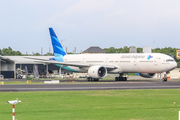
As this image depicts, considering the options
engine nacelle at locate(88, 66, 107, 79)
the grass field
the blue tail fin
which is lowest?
the grass field

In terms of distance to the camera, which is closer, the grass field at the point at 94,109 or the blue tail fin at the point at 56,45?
the grass field at the point at 94,109

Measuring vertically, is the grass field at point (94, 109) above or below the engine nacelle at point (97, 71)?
below

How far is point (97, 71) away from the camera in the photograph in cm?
5338

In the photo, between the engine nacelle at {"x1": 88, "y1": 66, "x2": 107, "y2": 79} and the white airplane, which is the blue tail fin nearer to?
the white airplane

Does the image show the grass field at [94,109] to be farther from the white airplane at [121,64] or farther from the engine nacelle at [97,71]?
the engine nacelle at [97,71]

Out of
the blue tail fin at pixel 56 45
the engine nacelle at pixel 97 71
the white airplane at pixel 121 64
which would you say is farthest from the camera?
the blue tail fin at pixel 56 45

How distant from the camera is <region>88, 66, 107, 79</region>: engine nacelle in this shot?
53516 millimetres

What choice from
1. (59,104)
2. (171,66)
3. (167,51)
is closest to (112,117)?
(59,104)

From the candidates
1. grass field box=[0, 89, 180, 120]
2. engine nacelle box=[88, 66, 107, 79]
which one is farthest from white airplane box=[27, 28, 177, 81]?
grass field box=[0, 89, 180, 120]

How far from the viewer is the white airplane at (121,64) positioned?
51612 millimetres

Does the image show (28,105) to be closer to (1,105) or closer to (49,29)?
(1,105)

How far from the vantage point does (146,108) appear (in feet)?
70.0

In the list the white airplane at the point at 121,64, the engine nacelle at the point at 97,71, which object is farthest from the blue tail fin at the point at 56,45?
the engine nacelle at the point at 97,71

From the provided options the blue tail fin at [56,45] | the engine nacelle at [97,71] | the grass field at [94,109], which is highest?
the blue tail fin at [56,45]
